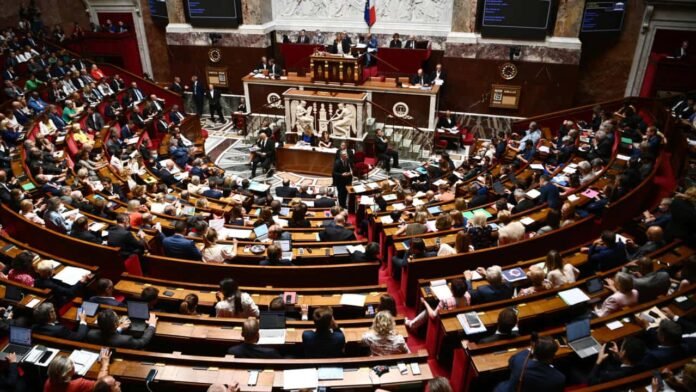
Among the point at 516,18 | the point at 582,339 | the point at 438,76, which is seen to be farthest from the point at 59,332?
the point at 516,18

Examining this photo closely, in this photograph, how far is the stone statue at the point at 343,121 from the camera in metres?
14.0

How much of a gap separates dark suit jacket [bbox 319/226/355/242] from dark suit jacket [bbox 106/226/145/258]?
2748 mm

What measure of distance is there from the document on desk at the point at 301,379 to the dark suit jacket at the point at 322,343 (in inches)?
13.9

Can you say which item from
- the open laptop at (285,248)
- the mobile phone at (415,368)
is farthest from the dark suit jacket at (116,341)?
the mobile phone at (415,368)

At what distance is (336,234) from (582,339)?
3866 mm

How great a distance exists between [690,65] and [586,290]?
467 inches

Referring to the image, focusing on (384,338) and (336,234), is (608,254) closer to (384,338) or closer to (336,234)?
(384,338)

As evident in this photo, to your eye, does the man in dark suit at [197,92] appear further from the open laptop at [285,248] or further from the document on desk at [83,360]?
the document on desk at [83,360]

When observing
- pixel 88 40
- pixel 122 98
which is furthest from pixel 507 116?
pixel 88 40

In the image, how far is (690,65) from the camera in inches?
549

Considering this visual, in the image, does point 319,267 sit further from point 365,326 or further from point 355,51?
point 355,51

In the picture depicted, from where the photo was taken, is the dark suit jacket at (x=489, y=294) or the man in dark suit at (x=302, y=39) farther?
the man in dark suit at (x=302, y=39)

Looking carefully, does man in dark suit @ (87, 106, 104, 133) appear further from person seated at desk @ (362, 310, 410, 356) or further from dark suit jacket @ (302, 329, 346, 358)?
person seated at desk @ (362, 310, 410, 356)

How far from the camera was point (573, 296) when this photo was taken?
5664mm
